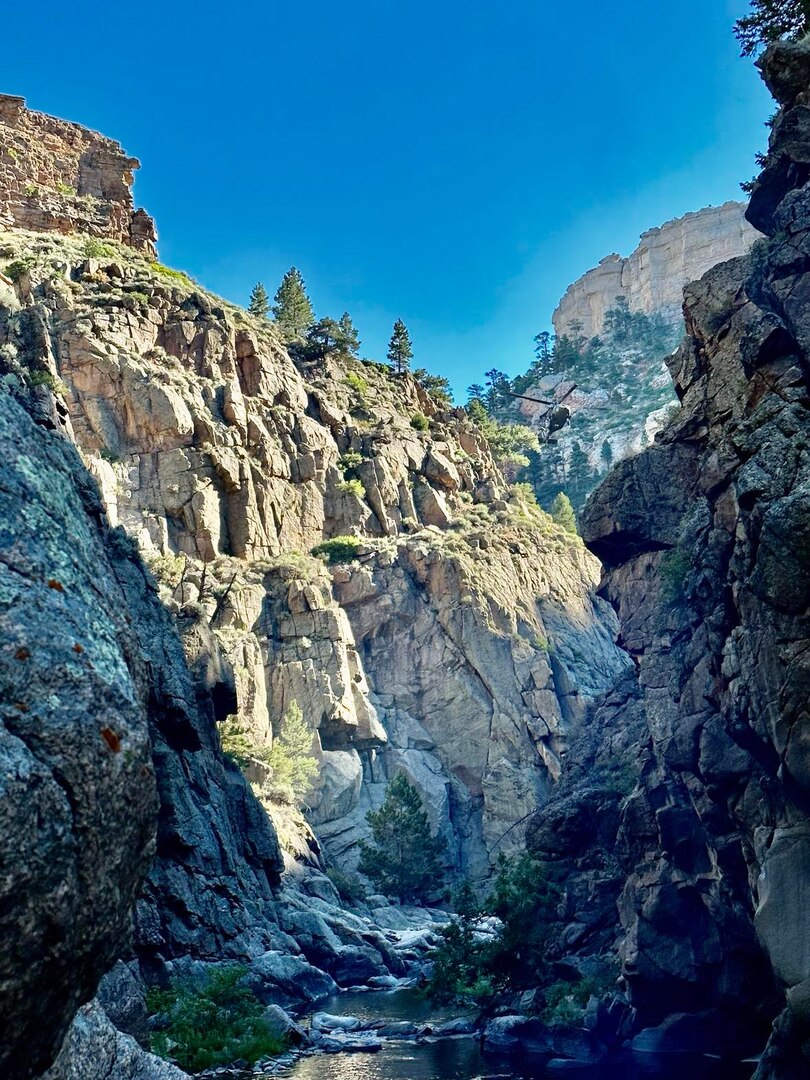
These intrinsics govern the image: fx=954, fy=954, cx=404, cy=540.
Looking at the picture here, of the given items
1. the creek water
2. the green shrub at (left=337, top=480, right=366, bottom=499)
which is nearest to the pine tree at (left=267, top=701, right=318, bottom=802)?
the green shrub at (left=337, top=480, right=366, bottom=499)

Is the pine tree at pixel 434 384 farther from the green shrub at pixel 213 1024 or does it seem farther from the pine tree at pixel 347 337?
the green shrub at pixel 213 1024

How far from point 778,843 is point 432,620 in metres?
50.6

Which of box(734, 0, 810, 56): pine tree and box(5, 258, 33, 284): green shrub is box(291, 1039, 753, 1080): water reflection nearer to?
box(734, 0, 810, 56): pine tree

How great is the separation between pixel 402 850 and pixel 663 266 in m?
133

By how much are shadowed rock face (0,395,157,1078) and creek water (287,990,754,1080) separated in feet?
71.2

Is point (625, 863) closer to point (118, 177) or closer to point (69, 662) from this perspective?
point (69, 662)

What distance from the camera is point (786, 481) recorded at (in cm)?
2219

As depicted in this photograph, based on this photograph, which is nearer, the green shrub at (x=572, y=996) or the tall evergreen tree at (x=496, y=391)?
the green shrub at (x=572, y=996)

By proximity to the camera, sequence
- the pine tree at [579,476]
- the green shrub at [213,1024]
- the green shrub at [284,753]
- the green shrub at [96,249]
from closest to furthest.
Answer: the green shrub at [213,1024], the green shrub at [284,753], the green shrub at [96,249], the pine tree at [579,476]

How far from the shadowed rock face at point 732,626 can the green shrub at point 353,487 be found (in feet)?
126

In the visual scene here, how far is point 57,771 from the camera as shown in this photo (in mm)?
6617

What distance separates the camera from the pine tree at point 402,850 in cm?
5922

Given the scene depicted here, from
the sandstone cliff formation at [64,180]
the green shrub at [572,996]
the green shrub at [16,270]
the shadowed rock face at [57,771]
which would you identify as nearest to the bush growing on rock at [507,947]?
the green shrub at [572,996]

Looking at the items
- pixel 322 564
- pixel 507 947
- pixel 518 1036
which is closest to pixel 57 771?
pixel 518 1036
